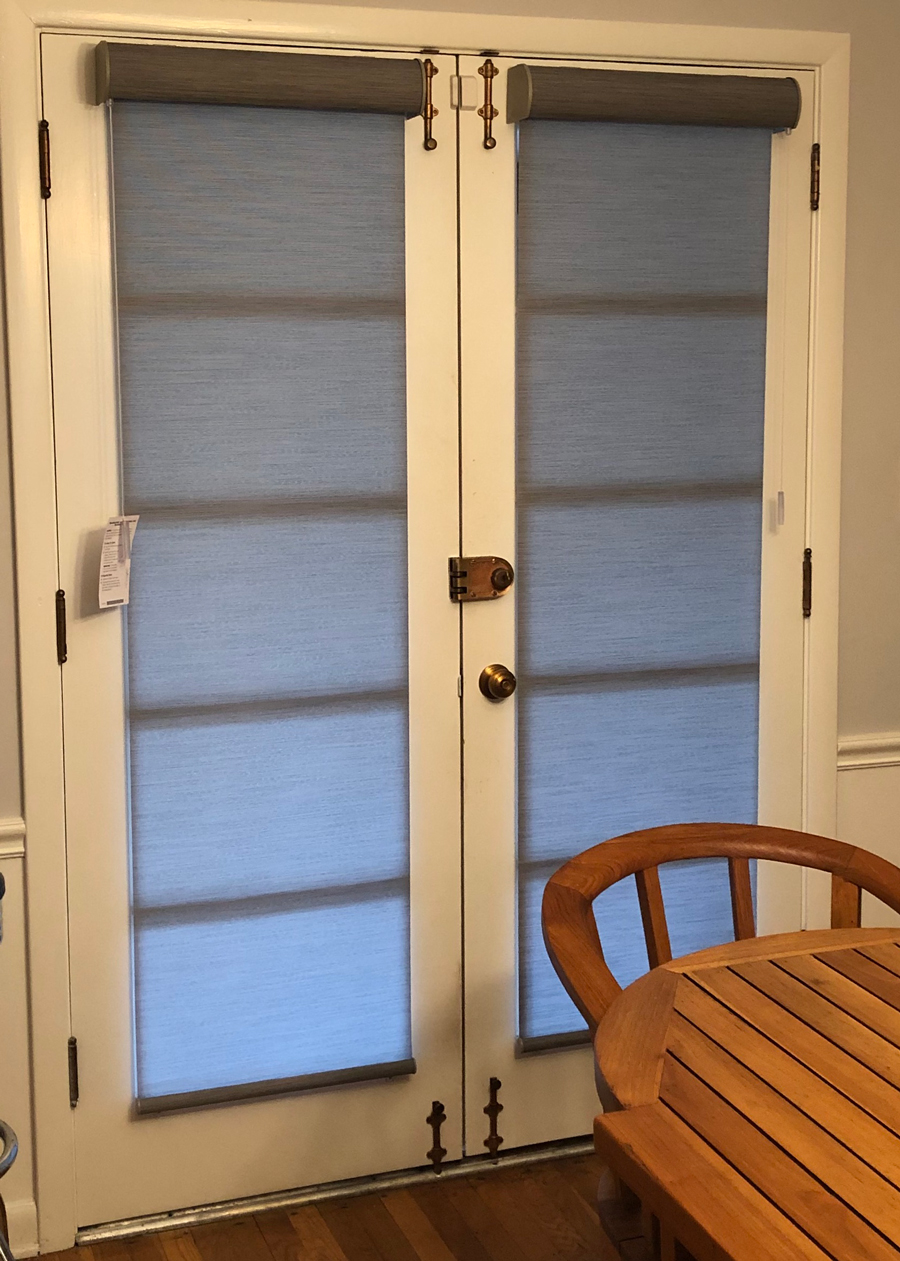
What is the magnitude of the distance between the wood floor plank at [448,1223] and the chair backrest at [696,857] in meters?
0.78

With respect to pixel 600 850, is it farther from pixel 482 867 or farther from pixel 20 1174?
Answer: pixel 20 1174

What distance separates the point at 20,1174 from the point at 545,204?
2049 millimetres

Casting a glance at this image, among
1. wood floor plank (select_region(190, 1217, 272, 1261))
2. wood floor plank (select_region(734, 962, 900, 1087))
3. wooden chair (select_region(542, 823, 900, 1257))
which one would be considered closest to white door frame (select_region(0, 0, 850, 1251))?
wood floor plank (select_region(190, 1217, 272, 1261))

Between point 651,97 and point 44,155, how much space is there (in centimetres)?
110

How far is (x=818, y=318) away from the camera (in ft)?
9.00

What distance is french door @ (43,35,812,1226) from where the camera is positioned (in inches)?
95.3

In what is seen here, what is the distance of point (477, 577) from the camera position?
2621mm

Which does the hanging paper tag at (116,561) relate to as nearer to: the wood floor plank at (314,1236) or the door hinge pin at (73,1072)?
the door hinge pin at (73,1072)

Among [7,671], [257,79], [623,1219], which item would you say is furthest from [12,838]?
[257,79]

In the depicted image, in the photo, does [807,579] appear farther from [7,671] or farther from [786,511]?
[7,671]

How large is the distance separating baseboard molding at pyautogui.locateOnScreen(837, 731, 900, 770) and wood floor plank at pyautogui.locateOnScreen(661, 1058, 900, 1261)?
1469 millimetres

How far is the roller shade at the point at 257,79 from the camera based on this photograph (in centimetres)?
228

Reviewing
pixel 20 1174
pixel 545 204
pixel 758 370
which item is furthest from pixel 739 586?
pixel 20 1174

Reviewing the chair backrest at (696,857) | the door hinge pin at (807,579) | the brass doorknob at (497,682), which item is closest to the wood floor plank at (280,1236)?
the chair backrest at (696,857)
